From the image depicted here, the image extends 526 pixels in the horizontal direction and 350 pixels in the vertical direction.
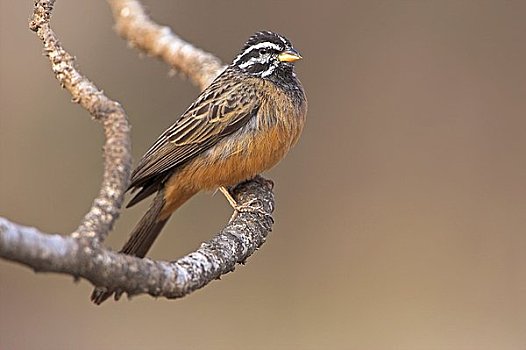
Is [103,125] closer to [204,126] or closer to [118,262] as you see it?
[118,262]

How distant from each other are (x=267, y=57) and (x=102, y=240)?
379 centimetres

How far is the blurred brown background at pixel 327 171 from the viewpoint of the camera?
1018 centimetres

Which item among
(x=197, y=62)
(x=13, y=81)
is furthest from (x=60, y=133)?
(x=197, y=62)

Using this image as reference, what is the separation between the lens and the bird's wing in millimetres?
5902

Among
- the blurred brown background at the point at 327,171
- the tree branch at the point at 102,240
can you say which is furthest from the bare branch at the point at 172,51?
the blurred brown background at the point at 327,171

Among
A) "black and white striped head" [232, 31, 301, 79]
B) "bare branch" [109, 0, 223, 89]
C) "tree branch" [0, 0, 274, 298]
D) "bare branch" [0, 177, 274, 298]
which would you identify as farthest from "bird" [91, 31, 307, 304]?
"bare branch" [0, 177, 274, 298]

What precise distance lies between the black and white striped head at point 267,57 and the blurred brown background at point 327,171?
4299 mm

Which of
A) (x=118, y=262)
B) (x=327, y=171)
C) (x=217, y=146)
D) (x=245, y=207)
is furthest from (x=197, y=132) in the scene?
(x=327, y=171)

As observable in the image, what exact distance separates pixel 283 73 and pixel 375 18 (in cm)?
506

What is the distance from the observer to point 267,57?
6371 millimetres

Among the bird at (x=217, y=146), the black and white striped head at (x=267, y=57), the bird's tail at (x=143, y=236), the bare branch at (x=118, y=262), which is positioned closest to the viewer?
the bare branch at (x=118, y=262)

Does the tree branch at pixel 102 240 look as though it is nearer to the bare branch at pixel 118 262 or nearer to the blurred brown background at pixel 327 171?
the bare branch at pixel 118 262

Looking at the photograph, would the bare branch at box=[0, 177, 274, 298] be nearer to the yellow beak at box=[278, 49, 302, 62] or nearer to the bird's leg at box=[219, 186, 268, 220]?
the bird's leg at box=[219, 186, 268, 220]

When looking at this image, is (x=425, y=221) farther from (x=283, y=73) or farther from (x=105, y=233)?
(x=105, y=233)
